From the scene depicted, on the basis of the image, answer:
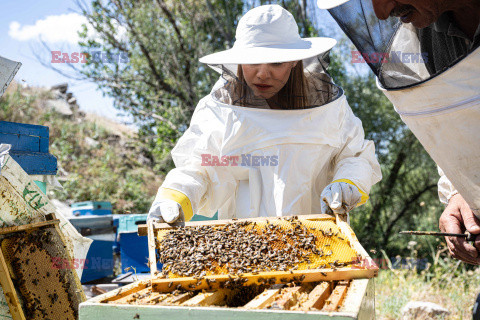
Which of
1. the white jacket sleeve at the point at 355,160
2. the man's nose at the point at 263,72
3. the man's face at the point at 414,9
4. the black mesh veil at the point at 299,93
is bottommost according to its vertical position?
the white jacket sleeve at the point at 355,160

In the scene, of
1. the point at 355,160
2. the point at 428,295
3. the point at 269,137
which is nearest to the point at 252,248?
the point at 269,137

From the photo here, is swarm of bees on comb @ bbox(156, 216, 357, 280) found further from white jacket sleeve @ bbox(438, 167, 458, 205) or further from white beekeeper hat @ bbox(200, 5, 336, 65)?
white beekeeper hat @ bbox(200, 5, 336, 65)

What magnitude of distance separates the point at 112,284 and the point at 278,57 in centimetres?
320

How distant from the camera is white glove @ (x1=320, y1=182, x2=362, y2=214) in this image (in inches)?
97.7

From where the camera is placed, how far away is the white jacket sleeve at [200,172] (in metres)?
2.86

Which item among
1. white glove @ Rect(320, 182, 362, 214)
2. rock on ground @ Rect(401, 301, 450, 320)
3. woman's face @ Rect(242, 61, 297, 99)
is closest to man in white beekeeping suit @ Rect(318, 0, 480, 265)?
white glove @ Rect(320, 182, 362, 214)

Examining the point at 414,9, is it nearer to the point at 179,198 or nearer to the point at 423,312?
the point at 179,198

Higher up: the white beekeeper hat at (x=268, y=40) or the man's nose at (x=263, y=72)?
the white beekeeper hat at (x=268, y=40)

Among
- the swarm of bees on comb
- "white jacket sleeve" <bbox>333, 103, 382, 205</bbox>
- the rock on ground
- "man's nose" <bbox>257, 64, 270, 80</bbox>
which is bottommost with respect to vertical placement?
the rock on ground

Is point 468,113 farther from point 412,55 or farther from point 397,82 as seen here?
point 412,55

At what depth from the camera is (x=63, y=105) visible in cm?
1523

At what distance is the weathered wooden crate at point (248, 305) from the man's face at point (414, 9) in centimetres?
115

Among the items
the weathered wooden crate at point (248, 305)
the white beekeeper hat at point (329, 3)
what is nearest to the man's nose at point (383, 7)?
the white beekeeper hat at point (329, 3)

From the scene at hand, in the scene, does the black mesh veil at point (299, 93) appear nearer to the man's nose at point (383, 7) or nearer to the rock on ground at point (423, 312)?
the man's nose at point (383, 7)
